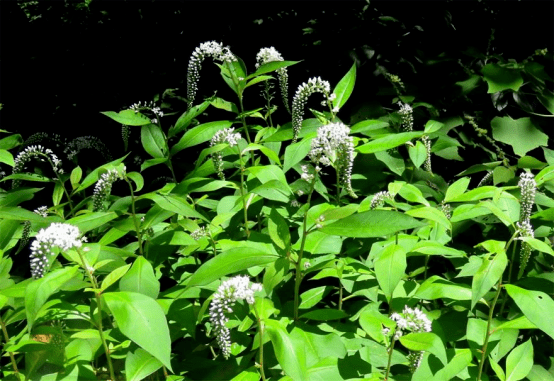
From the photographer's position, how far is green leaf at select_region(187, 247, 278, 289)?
1.67 m

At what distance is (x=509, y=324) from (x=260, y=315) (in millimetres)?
734

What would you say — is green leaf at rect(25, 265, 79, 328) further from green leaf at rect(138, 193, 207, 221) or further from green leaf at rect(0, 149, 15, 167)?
green leaf at rect(0, 149, 15, 167)

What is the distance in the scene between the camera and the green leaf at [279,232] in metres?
1.85

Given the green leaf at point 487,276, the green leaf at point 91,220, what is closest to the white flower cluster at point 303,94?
the green leaf at point 91,220

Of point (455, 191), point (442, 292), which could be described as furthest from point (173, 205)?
point (455, 191)

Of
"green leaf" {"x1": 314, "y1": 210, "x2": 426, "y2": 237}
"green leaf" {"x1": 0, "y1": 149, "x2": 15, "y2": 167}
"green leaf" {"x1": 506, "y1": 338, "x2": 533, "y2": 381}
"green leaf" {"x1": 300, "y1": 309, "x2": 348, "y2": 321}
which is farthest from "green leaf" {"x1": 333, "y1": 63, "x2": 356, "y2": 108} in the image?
"green leaf" {"x1": 0, "y1": 149, "x2": 15, "y2": 167}

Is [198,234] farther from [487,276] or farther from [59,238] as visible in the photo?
[487,276]

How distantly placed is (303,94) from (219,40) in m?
1.84

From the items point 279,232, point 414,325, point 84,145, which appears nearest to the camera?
point 414,325

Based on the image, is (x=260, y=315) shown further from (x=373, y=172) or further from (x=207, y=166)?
(x=373, y=172)

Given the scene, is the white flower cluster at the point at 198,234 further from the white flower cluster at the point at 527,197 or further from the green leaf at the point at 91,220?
the white flower cluster at the point at 527,197

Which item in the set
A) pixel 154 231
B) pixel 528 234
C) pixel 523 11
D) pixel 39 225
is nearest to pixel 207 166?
pixel 154 231

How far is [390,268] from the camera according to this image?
5.75 ft

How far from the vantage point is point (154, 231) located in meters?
2.36
